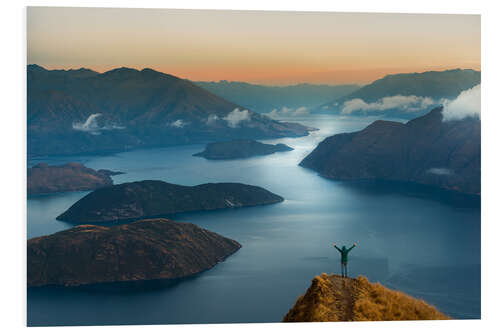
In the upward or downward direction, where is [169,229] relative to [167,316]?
upward

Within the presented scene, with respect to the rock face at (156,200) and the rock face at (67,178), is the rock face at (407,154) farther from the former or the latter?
the rock face at (67,178)

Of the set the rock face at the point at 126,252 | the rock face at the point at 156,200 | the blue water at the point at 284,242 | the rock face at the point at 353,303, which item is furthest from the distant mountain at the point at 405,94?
the rock face at the point at 353,303

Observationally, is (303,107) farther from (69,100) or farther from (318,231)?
(69,100)

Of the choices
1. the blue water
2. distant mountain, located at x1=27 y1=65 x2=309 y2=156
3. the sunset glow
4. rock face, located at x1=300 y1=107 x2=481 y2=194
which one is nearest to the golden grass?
the blue water

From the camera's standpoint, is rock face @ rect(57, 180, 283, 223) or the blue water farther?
rock face @ rect(57, 180, 283, 223)

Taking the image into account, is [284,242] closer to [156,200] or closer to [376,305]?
[156,200]

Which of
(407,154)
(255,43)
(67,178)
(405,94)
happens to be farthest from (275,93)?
(67,178)

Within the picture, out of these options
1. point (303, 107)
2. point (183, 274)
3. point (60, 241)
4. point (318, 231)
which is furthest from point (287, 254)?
point (60, 241)

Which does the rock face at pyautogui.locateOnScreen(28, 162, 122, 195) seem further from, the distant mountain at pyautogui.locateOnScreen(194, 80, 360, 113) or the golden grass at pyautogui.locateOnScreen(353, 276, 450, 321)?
the golden grass at pyautogui.locateOnScreen(353, 276, 450, 321)
